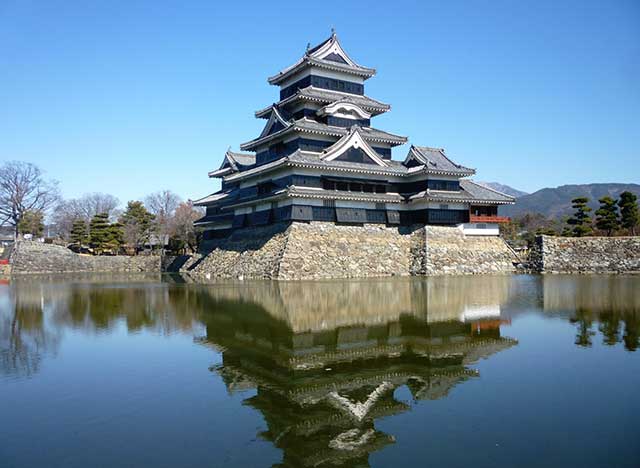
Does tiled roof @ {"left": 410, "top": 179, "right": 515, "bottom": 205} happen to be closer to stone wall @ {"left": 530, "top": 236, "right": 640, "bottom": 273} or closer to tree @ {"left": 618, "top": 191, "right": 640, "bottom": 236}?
stone wall @ {"left": 530, "top": 236, "right": 640, "bottom": 273}

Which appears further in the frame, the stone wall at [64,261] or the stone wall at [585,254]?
the stone wall at [64,261]

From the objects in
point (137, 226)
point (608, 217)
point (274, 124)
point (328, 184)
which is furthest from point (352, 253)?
point (137, 226)

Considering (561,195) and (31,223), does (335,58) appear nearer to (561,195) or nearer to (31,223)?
(31,223)

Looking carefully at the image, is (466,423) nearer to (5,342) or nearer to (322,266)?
(5,342)

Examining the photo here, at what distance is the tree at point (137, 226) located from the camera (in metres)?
56.2

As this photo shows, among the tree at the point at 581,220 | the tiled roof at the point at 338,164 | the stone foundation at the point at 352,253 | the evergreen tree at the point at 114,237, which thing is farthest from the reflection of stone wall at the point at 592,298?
the evergreen tree at the point at 114,237

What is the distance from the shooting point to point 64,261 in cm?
4741

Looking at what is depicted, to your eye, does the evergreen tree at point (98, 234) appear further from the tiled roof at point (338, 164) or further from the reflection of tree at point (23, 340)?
the reflection of tree at point (23, 340)

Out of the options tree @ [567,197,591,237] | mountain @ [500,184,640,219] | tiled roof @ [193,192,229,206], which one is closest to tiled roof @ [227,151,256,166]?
tiled roof @ [193,192,229,206]

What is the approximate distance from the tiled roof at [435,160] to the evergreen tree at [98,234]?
107 feet

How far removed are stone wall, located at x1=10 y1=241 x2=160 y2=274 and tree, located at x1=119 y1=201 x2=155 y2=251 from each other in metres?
6.15

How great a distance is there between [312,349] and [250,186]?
29.9m

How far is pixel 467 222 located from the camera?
36531mm

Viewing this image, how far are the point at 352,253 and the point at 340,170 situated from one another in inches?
225
